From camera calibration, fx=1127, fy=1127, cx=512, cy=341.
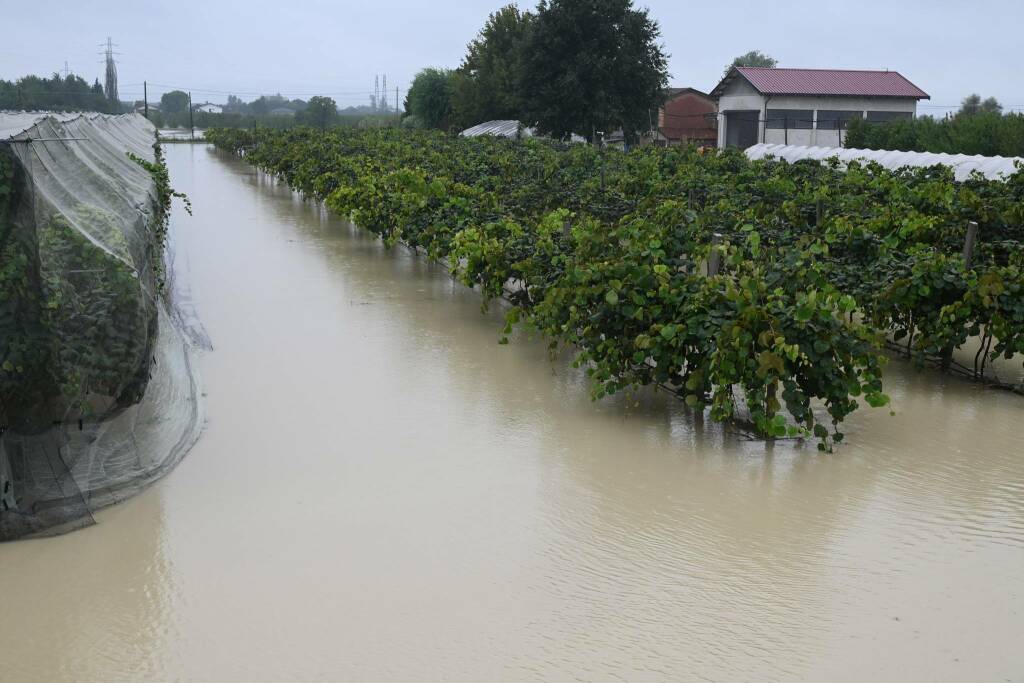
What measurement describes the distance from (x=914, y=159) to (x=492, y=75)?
31009 millimetres

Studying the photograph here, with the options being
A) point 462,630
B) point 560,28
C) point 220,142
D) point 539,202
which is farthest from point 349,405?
point 220,142

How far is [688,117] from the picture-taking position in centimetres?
5831

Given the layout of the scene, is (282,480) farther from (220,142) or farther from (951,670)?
(220,142)

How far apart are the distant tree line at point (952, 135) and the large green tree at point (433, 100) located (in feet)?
103

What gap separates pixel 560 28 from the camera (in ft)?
141

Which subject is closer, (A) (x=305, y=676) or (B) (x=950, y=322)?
(A) (x=305, y=676)

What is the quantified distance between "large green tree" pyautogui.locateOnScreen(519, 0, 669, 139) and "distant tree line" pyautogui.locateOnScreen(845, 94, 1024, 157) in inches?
411

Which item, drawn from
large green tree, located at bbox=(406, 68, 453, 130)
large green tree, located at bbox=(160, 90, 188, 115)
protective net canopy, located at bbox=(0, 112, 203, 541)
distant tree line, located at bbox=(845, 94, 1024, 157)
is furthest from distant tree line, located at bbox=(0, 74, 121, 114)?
large green tree, located at bbox=(160, 90, 188, 115)

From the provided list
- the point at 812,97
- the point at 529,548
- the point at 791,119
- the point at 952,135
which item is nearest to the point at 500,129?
the point at 791,119

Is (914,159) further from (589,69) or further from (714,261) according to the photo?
(589,69)

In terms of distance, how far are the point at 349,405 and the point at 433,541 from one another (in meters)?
2.86

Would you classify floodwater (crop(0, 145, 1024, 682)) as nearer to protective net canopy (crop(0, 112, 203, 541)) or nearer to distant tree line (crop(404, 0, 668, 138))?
protective net canopy (crop(0, 112, 203, 541))

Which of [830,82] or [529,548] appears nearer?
[529,548]

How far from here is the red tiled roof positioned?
44.7 meters
